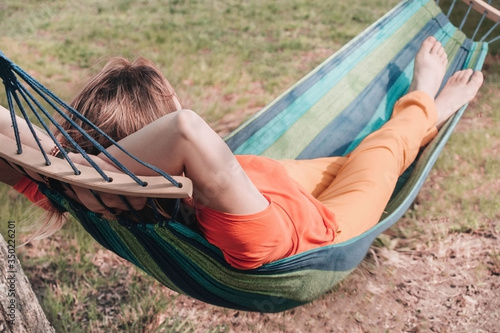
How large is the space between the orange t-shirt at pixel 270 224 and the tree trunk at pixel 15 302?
18.5 inches

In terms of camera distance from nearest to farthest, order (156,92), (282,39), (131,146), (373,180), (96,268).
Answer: (131,146) → (156,92) → (373,180) → (96,268) → (282,39)

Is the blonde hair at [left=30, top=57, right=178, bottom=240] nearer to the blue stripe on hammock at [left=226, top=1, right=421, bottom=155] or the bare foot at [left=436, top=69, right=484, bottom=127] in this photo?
the blue stripe on hammock at [left=226, top=1, right=421, bottom=155]

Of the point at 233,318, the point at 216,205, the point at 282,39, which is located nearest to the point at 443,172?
the point at 233,318

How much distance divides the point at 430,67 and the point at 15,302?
6.60 ft

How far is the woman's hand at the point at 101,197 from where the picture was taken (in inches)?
39.8

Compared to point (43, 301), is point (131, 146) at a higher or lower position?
higher

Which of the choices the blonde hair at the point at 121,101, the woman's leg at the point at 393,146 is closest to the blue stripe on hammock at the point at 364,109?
the woman's leg at the point at 393,146

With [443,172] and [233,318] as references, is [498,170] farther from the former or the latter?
[233,318]

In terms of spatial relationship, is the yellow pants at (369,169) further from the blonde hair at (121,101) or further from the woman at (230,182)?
the blonde hair at (121,101)

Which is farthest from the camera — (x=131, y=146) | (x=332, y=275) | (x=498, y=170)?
(x=498, y=170)

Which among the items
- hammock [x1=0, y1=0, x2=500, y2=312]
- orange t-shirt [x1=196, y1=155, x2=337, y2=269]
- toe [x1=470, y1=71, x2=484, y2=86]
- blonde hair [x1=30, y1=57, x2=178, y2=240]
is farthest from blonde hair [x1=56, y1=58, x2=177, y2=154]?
toe [x1=470, y1=71, x2=484, y2=86]

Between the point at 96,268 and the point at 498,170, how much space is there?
194cm

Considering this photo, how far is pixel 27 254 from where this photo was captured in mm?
2180

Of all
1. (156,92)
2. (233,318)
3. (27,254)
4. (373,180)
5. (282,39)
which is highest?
(156,92)
